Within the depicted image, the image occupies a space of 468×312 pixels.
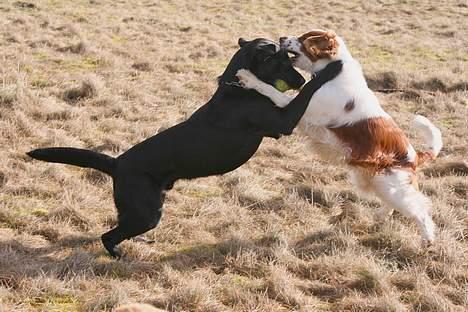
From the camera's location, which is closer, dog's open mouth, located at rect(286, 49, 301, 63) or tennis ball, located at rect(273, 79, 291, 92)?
tennis ball, located at rect(273, 79, 291, 92)

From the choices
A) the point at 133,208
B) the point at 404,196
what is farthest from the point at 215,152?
the point at 404,196

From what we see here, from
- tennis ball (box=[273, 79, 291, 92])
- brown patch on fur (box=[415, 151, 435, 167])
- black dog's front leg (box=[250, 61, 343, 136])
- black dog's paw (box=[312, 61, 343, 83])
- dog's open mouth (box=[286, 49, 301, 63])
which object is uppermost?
dog's open mouth (box=[286, 49, 301, 63])

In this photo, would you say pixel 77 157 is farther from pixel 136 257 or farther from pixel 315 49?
pixel 315 49

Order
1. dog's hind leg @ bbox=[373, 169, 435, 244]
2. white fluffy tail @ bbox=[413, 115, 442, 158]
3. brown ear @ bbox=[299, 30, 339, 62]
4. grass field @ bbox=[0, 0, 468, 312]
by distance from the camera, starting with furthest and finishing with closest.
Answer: white fluffy tail @ bbox=[413, 115, 442, 158]
brown ear @ bbox=[299, 30, 339, 62]
dog's hind leg @ bbox=[373, 169, 435, 244]
grass field @ bbox=[0, 0, 468, 312]

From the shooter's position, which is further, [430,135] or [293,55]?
[430,135]

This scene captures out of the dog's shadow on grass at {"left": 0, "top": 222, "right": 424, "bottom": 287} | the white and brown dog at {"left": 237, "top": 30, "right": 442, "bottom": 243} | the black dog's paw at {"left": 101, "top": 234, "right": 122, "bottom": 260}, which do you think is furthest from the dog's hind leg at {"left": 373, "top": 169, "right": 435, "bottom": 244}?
the black dog's paw at {"left": 101, "top": 234, "right": 122, "bottom": 260}

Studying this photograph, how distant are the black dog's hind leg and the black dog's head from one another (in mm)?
959

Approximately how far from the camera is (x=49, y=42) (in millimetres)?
9617

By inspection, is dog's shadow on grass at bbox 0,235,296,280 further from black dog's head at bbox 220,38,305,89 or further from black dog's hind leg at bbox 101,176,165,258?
black dog's head at bbox 220,38,305,89

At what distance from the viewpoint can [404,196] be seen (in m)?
4.41

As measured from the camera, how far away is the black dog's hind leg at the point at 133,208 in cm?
393

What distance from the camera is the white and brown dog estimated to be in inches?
175

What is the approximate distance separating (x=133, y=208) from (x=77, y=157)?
1.71 feet

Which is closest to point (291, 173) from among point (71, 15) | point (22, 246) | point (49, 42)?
point (22, 246)
